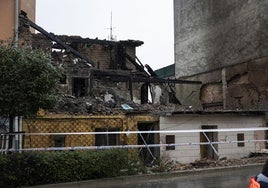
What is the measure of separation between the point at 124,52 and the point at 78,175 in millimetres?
22427

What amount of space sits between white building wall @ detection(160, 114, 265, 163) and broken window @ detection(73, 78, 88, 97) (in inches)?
248

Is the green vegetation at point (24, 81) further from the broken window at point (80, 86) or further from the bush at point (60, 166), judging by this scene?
the broken window at point (80, 86)

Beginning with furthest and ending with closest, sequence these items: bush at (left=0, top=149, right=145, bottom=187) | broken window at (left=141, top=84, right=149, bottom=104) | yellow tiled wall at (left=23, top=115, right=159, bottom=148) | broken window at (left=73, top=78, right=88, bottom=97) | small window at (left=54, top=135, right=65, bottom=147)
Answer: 1. broken window at (left=141, top=84, right=149, bottom=104)
2. broken window at (left=73, top=78, right=88, bottom=97)
3. small window at (left=54, top=135, right=65, bottom=147)
4. yellow tiled wall at (left=23, top=115, right=159, bottom=148)
5. bush at (left=0, top=149, right=145, bottom=187)

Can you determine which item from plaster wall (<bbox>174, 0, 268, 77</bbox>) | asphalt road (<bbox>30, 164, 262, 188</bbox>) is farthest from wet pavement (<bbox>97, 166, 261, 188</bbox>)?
plaster wall (<bbox>174, 0, 268, 77</bbox>)

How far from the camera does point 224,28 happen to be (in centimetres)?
3128

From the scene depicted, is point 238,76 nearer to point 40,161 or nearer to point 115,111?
point 115,111

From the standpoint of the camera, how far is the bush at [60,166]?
1153 cm

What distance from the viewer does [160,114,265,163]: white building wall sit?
2011cm

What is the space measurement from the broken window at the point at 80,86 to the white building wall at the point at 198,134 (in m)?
6.29

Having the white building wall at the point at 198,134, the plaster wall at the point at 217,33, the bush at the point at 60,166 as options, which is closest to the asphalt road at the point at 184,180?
the bush at the point at 60,166

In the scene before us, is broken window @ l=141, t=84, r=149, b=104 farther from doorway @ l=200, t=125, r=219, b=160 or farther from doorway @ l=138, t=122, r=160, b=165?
doorway @ l=138, t=122, r=160, b=165

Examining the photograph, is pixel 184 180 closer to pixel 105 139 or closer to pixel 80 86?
pixel 105 139

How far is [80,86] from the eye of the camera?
24719 millimetres

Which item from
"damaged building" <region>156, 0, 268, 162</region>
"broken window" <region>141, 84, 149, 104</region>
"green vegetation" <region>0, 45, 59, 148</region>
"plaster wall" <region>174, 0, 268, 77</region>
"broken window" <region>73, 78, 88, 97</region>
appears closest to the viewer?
"green vegetation" <region>0, 45, 59, 148</region>
